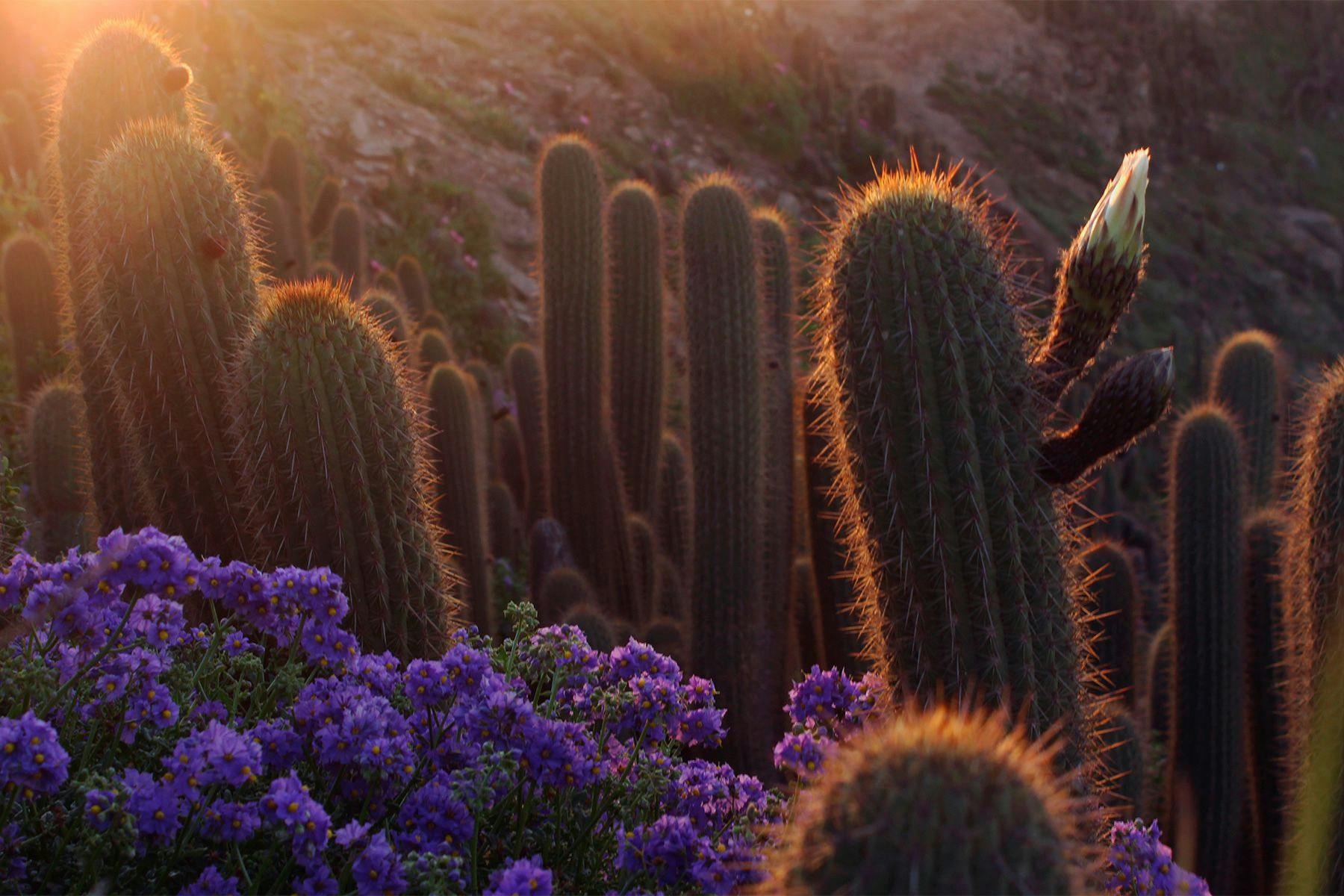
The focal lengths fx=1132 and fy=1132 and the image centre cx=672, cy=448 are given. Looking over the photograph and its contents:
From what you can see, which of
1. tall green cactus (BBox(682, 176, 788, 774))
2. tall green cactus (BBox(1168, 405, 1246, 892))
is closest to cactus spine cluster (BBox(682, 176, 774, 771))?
tall green cactus (BBox(682, 176, 788, 774))

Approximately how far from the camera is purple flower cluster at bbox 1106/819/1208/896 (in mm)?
1954

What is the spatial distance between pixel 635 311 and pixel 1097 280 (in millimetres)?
4324

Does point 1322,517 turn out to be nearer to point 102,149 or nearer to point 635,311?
point 102,149

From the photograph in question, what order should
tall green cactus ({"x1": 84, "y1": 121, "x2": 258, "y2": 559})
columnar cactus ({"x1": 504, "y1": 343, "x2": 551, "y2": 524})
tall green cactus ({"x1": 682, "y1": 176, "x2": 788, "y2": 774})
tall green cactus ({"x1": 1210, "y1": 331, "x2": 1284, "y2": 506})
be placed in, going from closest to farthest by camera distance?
tall green cactus ({"x1": 84, "y1": 121, "x2": 258, "y2": 559}), tall green cactus ({"x1": 682, "y1": 176, "x2": 788, "y2": 774}), columnar cactus ({"x1": 504, "y1": 343, "x2": 551, "y2": 524}), tall green cactus ({"x1": 1210, "y1": 331, "x2": 1284, "y2": 506})

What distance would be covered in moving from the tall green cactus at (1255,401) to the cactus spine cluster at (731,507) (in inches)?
169

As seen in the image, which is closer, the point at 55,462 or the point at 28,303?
the point at 55,462

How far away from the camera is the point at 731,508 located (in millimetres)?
5188

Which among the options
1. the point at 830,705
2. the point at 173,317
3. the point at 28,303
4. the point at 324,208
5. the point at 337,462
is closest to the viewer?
the point at 830,705

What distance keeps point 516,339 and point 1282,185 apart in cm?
2234

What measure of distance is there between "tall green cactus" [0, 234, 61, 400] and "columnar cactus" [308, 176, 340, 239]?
3826mm

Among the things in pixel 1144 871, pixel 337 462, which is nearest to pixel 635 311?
pixel 337 462

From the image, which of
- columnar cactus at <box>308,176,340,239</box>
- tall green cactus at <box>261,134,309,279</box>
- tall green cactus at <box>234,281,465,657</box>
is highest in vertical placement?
columnar cactus at <box>308,176,340,239</box>

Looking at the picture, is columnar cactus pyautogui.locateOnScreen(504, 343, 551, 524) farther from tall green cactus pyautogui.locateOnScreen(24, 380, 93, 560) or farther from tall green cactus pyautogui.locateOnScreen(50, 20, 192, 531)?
tall green cactus pyautogui.locateOnScreen(50, 20, 192, 531)

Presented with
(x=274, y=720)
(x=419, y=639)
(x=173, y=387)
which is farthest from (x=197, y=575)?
(x=173, y=387)
